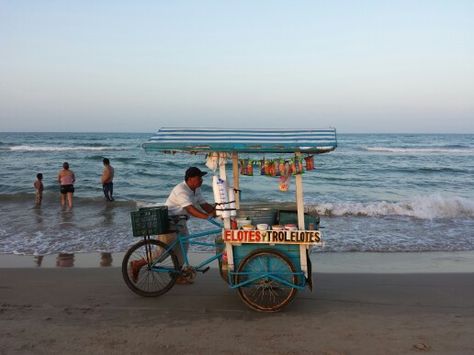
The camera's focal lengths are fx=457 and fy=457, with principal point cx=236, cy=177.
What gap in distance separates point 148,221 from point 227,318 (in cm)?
137

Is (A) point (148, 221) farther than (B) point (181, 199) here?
No

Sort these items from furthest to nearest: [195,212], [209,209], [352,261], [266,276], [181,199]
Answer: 1. [352,261]
2. [209,209]
3. [181,199]
4. [195,212]
5. [266,276]

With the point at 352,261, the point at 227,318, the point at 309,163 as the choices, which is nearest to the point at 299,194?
the point at 309,163

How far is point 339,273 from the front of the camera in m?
6.73

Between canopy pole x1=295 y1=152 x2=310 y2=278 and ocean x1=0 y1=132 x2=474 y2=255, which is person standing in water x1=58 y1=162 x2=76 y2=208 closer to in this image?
ocean x1=0 y1=132 x2=474 y2=255

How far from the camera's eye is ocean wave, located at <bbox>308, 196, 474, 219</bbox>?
1263 centimetres

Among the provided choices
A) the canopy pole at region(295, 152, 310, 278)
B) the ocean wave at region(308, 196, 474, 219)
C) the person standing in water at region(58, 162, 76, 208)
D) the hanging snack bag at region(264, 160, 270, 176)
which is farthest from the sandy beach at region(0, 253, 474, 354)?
the person standing in water at region(58, 162, 76, 208)

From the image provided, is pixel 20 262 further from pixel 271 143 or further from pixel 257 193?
pixel 257 193

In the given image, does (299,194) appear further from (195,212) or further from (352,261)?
(352,261)

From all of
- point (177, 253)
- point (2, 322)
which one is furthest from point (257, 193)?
point (2, 322)

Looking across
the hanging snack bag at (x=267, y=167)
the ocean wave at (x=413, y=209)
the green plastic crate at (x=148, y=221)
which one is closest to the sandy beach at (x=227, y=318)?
the green plastic crate at (x=148, y=221)

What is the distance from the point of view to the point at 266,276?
193 inches

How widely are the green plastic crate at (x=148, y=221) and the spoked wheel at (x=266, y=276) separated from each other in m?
1.04

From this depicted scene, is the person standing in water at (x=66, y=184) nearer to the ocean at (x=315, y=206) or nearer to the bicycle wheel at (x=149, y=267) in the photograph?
the ocean at (x=315, y=206)
